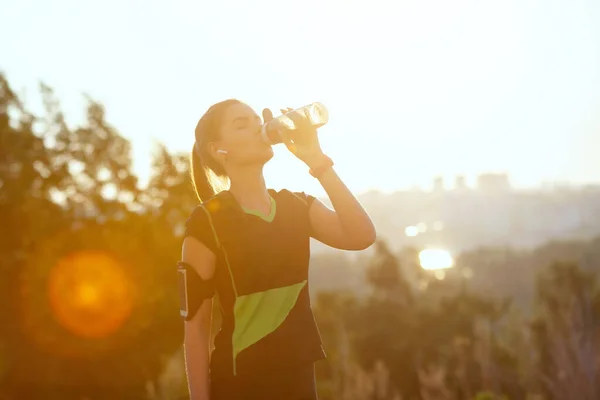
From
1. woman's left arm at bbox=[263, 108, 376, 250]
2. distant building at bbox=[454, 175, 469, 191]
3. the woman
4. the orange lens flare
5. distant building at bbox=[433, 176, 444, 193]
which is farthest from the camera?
distant building at bbox=[454, 175, 469, 191]

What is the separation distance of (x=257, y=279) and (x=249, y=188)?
1.19 ft

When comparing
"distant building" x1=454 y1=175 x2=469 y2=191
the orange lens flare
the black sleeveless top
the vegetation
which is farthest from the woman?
"distant building" x1=454 y1=175 x2=469 y2=191

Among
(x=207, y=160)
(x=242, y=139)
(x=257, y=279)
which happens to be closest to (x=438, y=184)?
(x=207, y=160)

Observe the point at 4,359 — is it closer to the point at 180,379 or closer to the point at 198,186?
the point at 180,379

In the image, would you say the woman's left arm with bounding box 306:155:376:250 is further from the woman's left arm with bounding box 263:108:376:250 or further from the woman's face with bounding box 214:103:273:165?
the woman's face with bounding box 214:103:273:165

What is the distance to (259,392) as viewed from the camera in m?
2.12

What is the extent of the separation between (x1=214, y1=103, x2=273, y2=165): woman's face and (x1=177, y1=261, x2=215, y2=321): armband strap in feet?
1.42

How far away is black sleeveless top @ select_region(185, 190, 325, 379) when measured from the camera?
2135 millimetres

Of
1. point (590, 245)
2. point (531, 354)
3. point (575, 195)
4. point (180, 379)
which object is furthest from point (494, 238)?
point (531, 354)

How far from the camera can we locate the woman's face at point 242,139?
2344 millimetres

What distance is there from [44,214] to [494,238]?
10123 cm

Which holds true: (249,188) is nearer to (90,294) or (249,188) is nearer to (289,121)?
(289,121)

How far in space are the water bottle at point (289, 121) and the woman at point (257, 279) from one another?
0.03m

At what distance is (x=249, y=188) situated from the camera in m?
2.37
